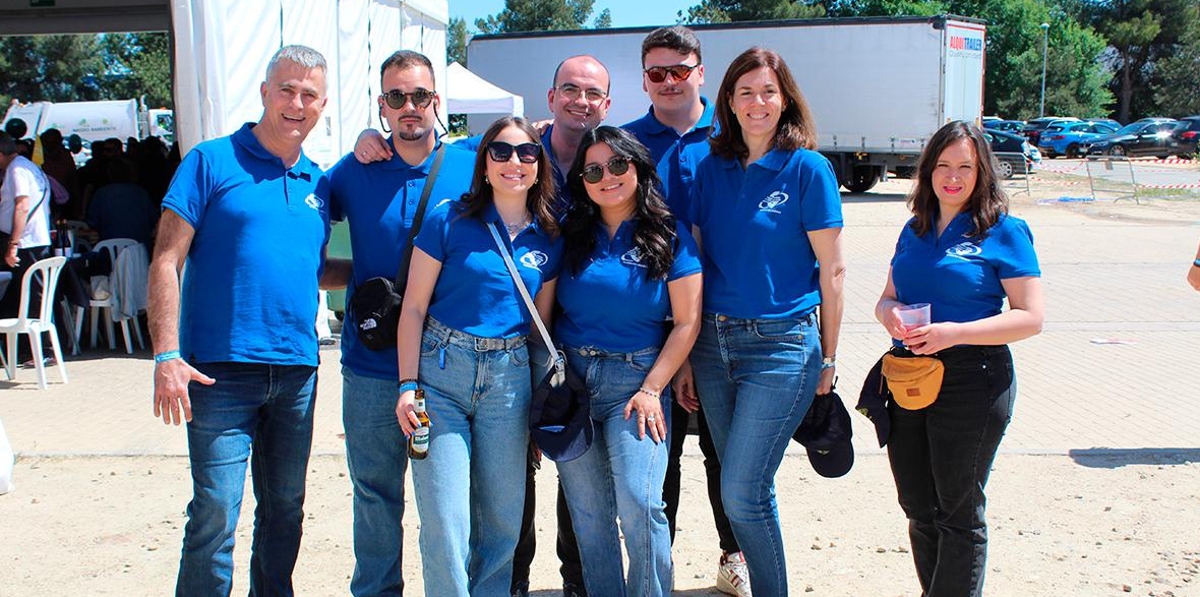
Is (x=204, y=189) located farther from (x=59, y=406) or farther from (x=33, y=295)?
(x=33, y=295)

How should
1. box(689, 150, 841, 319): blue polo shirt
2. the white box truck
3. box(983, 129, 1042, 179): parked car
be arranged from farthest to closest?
box(983, 129, 1042, 179): parked car < the white box truck < box(689, 150, 841, 319): blue polo shirt

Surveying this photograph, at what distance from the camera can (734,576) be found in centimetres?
380

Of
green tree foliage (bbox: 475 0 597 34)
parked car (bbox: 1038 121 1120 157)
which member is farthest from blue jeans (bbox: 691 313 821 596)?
green tree foliage (bbox: 475 0 597 34)

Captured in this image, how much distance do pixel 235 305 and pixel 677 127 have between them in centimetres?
165

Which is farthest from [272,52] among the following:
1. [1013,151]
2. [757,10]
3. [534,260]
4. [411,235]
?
[757,10]

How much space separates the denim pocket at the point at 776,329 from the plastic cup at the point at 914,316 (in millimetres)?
328

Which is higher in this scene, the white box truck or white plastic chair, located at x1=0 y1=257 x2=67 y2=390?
the white box truck

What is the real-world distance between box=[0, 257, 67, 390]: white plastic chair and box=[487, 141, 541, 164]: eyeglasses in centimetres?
547

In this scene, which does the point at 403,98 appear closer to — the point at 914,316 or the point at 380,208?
the point at 380,208

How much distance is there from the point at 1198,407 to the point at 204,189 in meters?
6.04

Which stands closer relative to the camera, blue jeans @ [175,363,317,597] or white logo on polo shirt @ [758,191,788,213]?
blue jeans @ [175,363,317,597]

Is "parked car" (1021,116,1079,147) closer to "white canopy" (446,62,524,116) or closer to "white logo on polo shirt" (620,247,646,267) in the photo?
"white canopy" (446,62,524,116)

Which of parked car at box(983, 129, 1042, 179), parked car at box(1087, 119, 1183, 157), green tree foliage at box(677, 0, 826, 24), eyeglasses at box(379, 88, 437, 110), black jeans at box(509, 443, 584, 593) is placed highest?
green tree foliage at box(677, 0, 826, 24)

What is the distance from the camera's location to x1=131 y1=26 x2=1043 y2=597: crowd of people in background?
2.98 m
